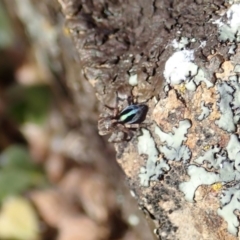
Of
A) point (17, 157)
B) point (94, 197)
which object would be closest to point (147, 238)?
point (94, 197)

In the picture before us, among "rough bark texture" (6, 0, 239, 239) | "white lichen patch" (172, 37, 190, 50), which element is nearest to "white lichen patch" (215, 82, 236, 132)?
"rough bark texture" (6, 0, 239, 239)

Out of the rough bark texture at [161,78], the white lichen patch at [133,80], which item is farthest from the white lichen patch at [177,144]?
the white lichen patch at [133,80]

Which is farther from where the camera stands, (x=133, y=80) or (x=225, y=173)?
(x=133, y=80)

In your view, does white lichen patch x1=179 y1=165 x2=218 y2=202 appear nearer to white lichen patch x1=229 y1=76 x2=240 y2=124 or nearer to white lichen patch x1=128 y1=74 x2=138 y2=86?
white lichen patch x1=229 y1=76 x2=240 y2=124

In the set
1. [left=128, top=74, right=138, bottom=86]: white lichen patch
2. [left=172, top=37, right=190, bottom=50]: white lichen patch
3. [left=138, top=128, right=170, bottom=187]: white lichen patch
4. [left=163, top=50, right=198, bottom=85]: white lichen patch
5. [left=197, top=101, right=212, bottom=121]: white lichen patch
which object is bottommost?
[left=138, top=128, right=170, bottom=187]: white lichen patch

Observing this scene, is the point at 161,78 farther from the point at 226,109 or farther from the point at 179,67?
the point at 226,109

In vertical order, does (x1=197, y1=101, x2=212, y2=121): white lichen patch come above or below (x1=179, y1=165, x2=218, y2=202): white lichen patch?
above

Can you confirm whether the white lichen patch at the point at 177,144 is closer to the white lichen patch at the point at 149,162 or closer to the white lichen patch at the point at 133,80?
A: the white lichen patch at the point at 149,162

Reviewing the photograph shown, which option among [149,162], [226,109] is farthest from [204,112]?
[149,162]
